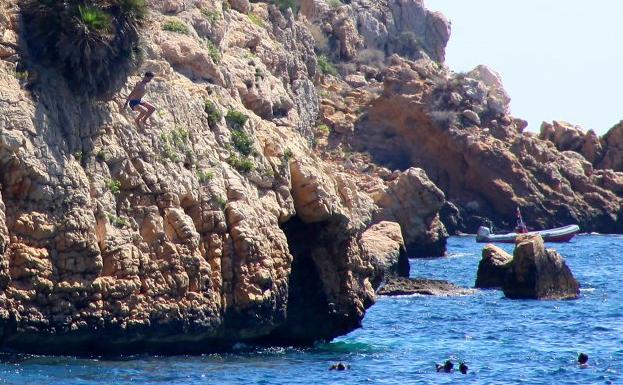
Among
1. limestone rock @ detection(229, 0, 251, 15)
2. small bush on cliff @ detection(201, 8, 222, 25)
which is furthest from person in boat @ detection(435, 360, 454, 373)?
limestone rock @ detection(229, 0, 251, 15)

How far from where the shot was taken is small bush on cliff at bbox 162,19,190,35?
32.5 meters

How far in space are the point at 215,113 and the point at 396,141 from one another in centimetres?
5844

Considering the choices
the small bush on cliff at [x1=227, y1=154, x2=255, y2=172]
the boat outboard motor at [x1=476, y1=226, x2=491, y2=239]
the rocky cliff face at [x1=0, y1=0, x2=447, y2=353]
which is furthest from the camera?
the boat outboard motor at [x1=476, y1=226, x2=491, y2=239]

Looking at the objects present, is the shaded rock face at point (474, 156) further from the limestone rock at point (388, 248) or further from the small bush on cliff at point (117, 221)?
the small bush on cliff at point (117, 221)

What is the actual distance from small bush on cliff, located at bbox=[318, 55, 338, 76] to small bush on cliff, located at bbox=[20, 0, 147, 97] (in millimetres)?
65087

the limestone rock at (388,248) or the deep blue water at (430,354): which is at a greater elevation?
the limestone rock at (388,248)

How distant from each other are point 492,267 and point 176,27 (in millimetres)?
19441

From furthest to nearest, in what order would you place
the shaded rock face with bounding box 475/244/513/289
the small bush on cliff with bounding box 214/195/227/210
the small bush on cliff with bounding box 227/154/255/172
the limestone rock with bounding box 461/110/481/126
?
the limestone rock with bounding box 461/110/481/126 → the shaded rock face with bounding box 475/244/513/289 → the small bush on cliff with bounding box 227/154/255/172 → the small bush on cliff with bounding box 214/195/227/210

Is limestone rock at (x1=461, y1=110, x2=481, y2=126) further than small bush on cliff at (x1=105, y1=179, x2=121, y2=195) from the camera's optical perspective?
Yes

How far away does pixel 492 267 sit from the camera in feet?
159

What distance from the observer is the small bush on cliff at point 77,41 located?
24953mm

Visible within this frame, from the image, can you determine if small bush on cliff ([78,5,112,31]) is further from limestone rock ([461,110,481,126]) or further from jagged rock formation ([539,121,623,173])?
jagged rock formation ([539,121,623,173])

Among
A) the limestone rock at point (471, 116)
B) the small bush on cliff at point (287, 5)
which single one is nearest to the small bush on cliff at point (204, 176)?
the small bush on cliff at point (287, 5)

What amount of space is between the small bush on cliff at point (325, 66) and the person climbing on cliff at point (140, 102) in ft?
211
